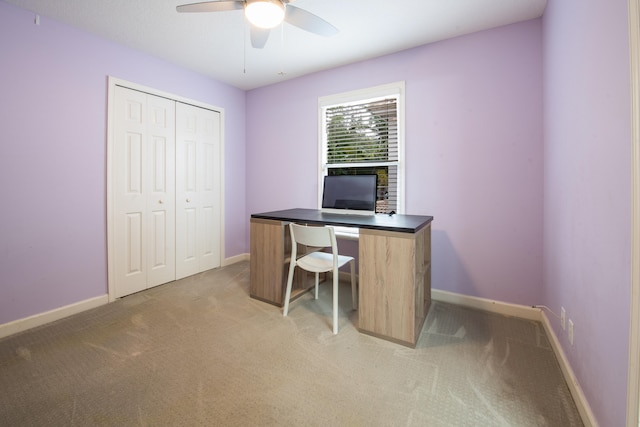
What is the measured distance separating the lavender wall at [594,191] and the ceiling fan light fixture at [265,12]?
5.11ft

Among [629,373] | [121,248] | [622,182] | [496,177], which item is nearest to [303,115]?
[496,177]

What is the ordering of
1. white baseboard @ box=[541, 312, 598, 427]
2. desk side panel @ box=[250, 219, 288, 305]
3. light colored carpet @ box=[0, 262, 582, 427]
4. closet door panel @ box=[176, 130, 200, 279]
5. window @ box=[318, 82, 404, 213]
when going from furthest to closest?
closet door panel @ box=[176, 130, 200, 279] → window @ box=[318, 82, 404, 213] → desk side panel @ box=[250, 219, 288, 305] → light colored carpet @ box=[0, 262, 582, 427] → white baseboard @ box=[541, 312, 598, 427]

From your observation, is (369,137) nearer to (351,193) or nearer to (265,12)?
(351,193)

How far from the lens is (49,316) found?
2352 millimetres

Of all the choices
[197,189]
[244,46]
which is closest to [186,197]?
Answer: [197,189]

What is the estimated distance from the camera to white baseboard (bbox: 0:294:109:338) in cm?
215

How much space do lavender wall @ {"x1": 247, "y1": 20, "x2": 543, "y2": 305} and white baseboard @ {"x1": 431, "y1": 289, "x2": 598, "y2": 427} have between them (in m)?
0.06

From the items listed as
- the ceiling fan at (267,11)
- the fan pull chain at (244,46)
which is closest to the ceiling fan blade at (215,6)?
the ceiling fan at (267,11)

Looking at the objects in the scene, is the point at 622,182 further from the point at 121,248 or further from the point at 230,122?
the point at 230,122

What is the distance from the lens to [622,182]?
102 cm

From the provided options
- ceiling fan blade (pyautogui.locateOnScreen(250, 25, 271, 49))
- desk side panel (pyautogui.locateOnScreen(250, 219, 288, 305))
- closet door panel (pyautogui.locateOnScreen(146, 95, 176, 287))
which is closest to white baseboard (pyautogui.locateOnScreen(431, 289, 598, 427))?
desk side panel (pyautogui.locateOnScreen(250, 219, 288, 305))

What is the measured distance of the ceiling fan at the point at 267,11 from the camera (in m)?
1.62

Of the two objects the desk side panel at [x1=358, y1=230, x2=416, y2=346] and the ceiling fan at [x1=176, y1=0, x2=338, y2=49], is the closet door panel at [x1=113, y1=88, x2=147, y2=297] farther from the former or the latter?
the desk side panel at [x1=358, y1=230, x2=416, y2=346]

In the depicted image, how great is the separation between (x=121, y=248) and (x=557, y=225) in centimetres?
381
